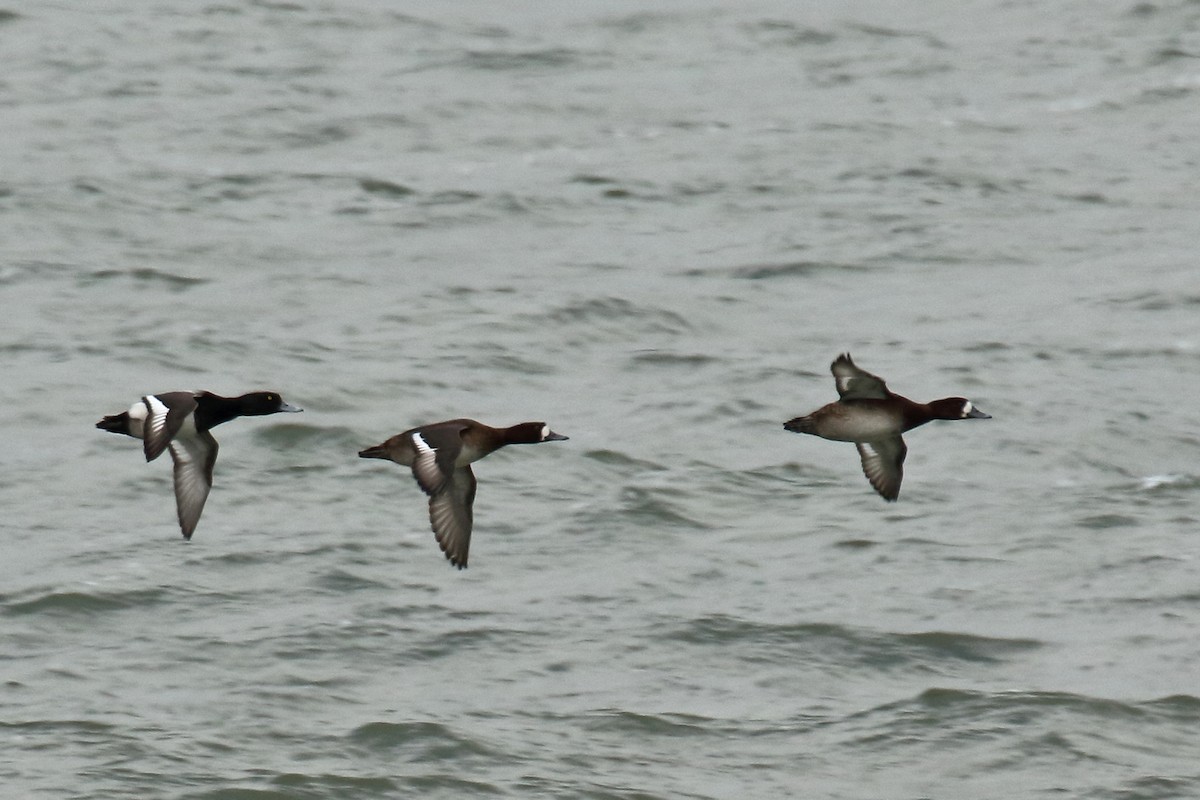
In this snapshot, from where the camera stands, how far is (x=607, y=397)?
727 inches

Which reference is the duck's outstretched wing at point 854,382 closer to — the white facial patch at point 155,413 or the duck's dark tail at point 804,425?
the duck's dark tail at point 804,425

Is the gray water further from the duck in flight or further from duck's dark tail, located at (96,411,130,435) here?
duck's dark tail, located at (96,411,130,435)

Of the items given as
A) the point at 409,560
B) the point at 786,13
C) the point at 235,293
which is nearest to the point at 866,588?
the point at 409,560

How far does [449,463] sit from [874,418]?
228 centimetres

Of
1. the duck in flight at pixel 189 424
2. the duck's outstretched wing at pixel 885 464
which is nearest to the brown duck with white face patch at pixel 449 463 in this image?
the duck in flight at pixel 189 424

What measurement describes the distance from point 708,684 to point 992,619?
205 cm

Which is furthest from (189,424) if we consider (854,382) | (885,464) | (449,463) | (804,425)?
(885,464)

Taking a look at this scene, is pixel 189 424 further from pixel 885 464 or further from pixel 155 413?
pixel 885 464

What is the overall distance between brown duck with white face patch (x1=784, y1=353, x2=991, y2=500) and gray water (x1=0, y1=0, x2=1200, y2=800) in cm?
172

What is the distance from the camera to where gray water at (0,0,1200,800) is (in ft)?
45.2

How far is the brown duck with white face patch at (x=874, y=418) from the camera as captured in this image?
12.0 meters

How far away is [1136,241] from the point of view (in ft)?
71.9

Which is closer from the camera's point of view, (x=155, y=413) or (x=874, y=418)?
(x=155, y=413)

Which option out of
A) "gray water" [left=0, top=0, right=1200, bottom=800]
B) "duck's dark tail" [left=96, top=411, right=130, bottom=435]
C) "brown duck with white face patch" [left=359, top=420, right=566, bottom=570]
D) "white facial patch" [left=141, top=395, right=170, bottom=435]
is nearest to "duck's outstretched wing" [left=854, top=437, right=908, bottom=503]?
"gray water" [left=0, top=0, right=1200, bottom=800]
